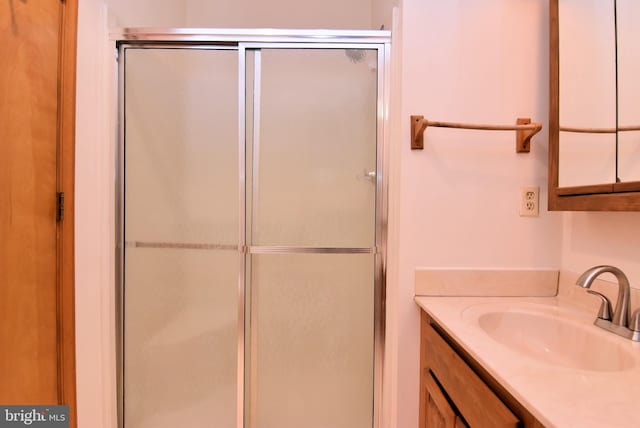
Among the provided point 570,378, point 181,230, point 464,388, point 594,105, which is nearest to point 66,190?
point 181,230

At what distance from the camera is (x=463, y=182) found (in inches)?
40.8

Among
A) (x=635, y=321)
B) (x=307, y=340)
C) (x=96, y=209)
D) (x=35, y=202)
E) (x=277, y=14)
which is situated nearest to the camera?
(x=635, y=321)

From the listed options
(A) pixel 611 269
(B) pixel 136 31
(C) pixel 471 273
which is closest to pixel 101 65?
(B) pixel 136 31

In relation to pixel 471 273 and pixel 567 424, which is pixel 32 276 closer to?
pixel 567 424

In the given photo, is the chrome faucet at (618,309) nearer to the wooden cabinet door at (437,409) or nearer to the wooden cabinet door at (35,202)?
the wooden cabinet door at (437,409)

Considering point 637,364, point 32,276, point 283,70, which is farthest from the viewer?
point 283,70

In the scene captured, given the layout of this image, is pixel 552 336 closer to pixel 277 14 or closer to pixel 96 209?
pixel 96 209

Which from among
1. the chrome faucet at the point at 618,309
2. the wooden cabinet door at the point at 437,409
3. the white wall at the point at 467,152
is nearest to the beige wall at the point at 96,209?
the white wall at the point at 467,152

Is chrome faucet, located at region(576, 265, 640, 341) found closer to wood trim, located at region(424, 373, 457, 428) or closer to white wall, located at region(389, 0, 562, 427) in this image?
white wall, located at region(389, 0, 562, 427)

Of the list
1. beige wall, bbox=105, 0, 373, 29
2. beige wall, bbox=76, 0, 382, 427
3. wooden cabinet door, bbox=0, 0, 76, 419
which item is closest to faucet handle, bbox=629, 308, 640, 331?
beige wall, bbox=76, 0, 382, 427

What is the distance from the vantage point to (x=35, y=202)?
3.19 ft

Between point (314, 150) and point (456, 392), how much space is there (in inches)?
42.7

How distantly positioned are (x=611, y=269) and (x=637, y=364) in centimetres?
23

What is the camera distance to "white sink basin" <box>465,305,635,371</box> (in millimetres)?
677
